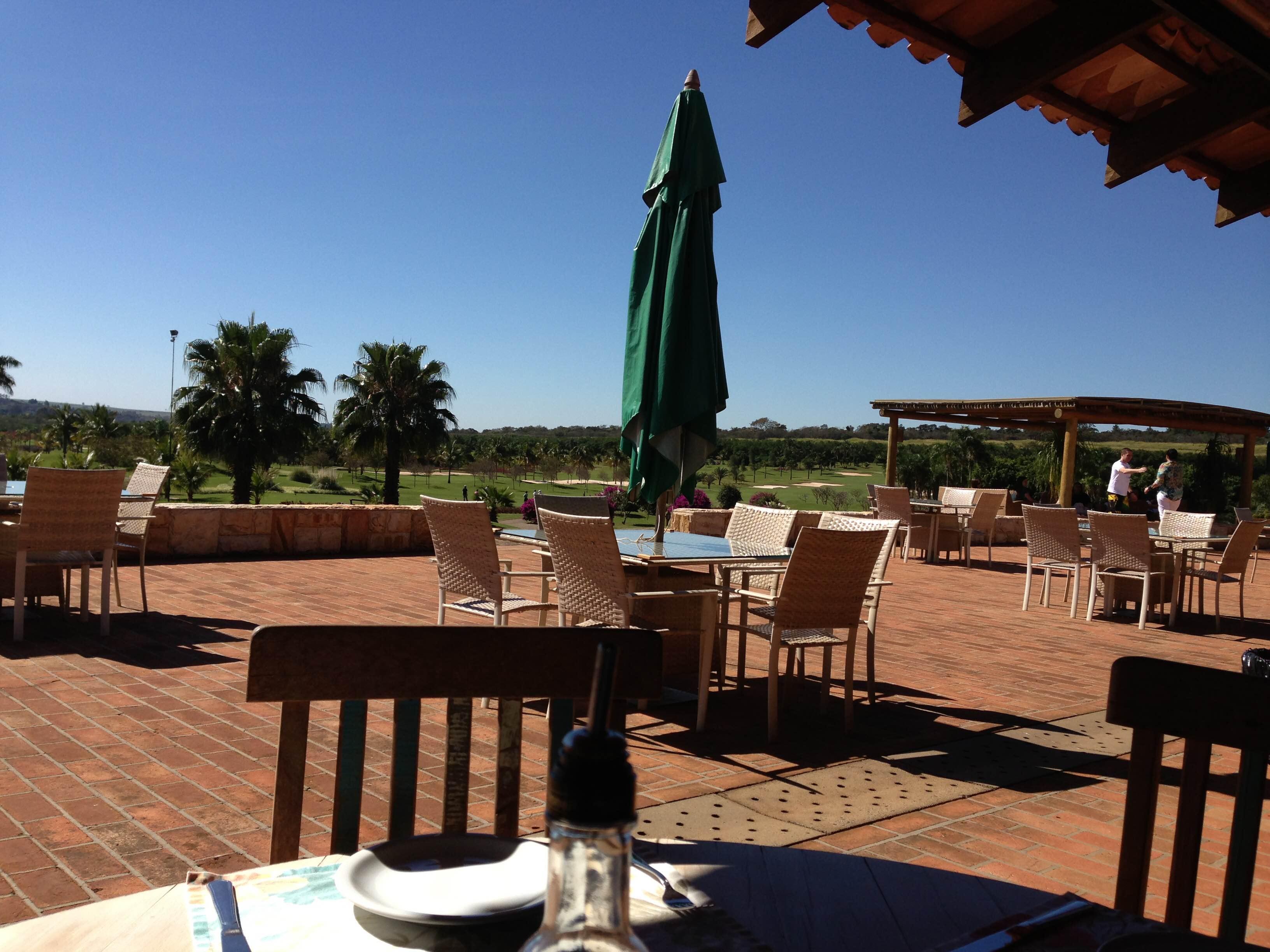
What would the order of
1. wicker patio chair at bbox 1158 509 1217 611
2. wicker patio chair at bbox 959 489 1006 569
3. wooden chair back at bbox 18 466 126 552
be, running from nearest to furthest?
wooden chair back at bbox 18 466 126 552, wicker patio chair at bbox 1158 509 1217 611, wicker patio chair at bbox 959 489 1006 569

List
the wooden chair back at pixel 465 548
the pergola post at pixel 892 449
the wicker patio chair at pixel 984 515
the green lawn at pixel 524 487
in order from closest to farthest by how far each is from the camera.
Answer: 1. the wooden chair back at pixel 465 548
2. the wicker patio chair at pixel 984 515
3. the pergola post at pixel 892 449
4. the green lawn at pixel 524 487

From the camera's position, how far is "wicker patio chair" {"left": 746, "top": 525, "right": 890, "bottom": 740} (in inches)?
139

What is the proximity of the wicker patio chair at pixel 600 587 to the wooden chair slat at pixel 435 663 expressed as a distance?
199 cm

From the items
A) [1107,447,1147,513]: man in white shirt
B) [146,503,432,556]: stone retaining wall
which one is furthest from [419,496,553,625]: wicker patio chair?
[1107,447,1147,513]: man in white shirt

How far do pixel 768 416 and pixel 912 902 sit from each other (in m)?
37.2

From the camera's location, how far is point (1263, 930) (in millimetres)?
2207

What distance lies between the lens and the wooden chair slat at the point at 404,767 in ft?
4.02

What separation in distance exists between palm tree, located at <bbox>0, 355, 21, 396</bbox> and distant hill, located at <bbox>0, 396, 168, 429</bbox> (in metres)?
3.07

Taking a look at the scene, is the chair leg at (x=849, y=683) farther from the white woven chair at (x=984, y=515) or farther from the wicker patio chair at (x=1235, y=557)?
the white woven chair at (x=984, y=515)

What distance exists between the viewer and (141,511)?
584cm

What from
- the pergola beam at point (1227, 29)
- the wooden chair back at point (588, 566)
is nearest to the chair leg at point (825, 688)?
the wooden chair back at point (588, 566)

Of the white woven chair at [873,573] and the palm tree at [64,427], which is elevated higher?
the white woven chair at [873,573]

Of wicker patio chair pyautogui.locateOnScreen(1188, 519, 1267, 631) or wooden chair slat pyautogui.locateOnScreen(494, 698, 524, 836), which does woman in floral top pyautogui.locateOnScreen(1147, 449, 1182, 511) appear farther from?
wooden chair slat pyautogui.locateOnScreen(494, 698, 524, 836)

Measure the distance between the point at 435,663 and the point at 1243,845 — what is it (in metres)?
1.11
